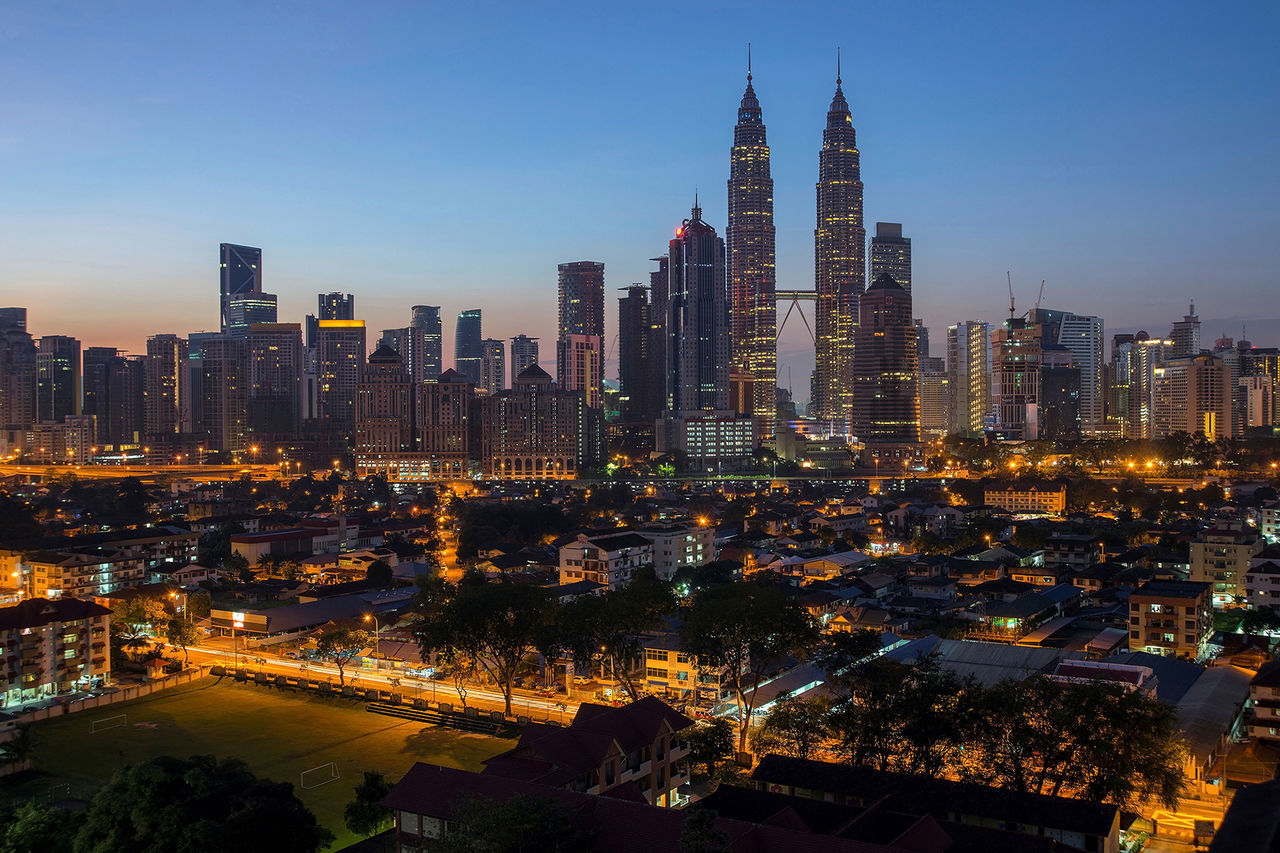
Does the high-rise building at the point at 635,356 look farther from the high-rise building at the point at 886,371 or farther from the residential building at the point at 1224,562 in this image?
the residential building at the point at 1224,562

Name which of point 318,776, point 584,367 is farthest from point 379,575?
point 584,367

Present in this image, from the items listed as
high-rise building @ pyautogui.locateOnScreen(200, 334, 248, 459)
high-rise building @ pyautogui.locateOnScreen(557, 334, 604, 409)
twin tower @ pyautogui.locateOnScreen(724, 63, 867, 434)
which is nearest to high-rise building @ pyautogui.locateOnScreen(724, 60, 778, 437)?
twin tower @ pyautogui.locateOnScreen(724, 63, 867, 434)

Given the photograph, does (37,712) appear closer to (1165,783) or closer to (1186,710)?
(1165,783)

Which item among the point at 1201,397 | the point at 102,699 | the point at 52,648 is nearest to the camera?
the point at 102,699

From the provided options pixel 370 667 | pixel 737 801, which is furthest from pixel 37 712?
pixel 737 801

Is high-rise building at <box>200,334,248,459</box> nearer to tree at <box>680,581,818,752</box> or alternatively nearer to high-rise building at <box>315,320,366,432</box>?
high-rise building at <box>315,320,366,432</box>

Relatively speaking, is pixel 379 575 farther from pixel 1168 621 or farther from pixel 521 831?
pixel 521 831
